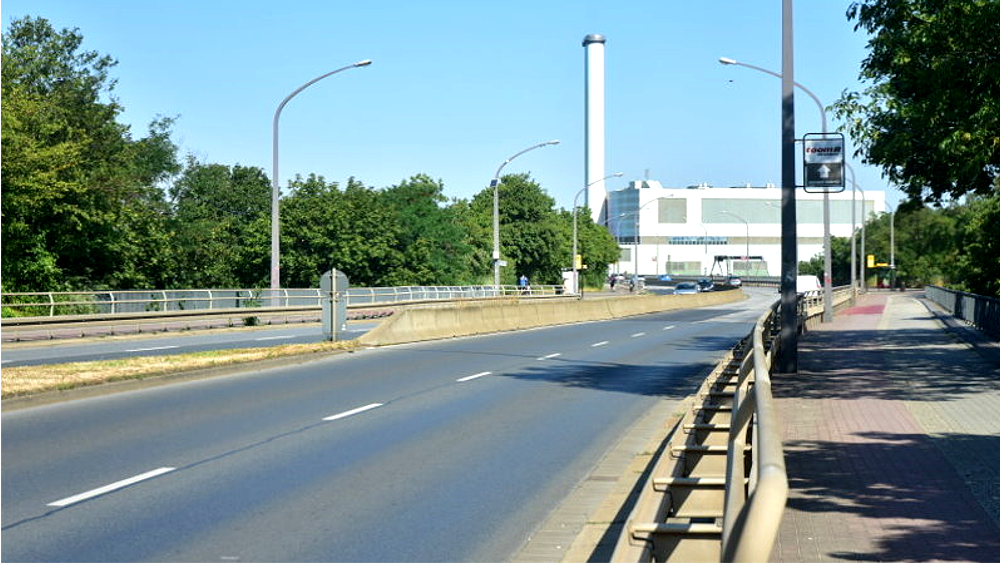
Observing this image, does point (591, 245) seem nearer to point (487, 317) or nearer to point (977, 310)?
point (487, 317)

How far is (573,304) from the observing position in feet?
155

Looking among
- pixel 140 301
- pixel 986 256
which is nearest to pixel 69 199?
pixel 140 301

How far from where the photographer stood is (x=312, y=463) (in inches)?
431

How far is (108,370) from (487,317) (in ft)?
64.2

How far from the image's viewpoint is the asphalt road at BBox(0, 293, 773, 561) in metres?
7.68

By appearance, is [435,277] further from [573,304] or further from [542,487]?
[542,487]

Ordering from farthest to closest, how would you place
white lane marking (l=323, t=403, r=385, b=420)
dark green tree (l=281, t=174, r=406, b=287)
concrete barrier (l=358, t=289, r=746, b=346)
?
dark green tree (l=281, t=174, r=406, b=287)
concrete barrier (l=358, t=289, r=746, b=346)
white lane marking (l=323, t=403, r=385, b=420)

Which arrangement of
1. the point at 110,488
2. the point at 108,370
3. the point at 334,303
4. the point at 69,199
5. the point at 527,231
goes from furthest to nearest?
the point at 527,231, the point at 69,199, the point at 334,303, the point at 108,370, the point at 110,488

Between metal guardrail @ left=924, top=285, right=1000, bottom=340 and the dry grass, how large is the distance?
17149 millimetres

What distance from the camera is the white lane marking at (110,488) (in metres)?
8.80

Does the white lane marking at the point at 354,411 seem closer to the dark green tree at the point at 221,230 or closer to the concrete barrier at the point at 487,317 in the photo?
the concrete barrier at the point at 487,317

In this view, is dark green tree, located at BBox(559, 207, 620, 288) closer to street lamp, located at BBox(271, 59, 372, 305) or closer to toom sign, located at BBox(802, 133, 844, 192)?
street lamp, located at BBox(271, 59, 372, 305)

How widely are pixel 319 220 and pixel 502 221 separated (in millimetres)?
43097

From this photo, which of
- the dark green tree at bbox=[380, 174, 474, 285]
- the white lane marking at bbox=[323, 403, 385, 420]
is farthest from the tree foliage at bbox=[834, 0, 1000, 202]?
the dark green tree at bbox=[380, 174, 474, 285]
